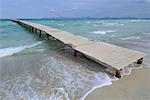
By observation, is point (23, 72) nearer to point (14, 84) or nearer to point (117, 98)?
point (14, 84)

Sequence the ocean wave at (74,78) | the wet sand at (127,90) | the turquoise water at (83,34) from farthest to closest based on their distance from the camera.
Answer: the turquoise water at (83,34)
the ocean wave at (74,78)
the wet sand at (127,90)

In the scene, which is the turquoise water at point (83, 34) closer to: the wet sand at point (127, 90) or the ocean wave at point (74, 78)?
the ocean wave at point (74, 78)

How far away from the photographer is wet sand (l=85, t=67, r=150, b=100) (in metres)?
4.42

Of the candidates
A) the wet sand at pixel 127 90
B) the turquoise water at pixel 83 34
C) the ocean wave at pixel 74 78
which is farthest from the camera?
the turquoise water at pixel 83 34

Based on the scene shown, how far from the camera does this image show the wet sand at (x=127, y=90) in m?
4.42

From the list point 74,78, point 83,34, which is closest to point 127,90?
point 74,78

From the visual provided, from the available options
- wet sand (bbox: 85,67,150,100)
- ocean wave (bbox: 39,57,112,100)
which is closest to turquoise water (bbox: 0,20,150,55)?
ocean wave (bbox: 39,57,112,100)

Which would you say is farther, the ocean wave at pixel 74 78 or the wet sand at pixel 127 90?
the ocean wave at pixel 74 78

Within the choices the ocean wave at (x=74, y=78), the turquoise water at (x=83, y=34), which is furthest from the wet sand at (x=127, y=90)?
the turquoise water at (x=83, y=34)

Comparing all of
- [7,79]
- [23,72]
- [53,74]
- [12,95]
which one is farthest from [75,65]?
[12,95]

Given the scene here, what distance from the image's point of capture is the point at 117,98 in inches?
172

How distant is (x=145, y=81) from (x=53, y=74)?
9.03 feet

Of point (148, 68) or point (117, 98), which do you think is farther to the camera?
point (148, 68)

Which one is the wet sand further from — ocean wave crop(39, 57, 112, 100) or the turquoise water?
the turquoise water
